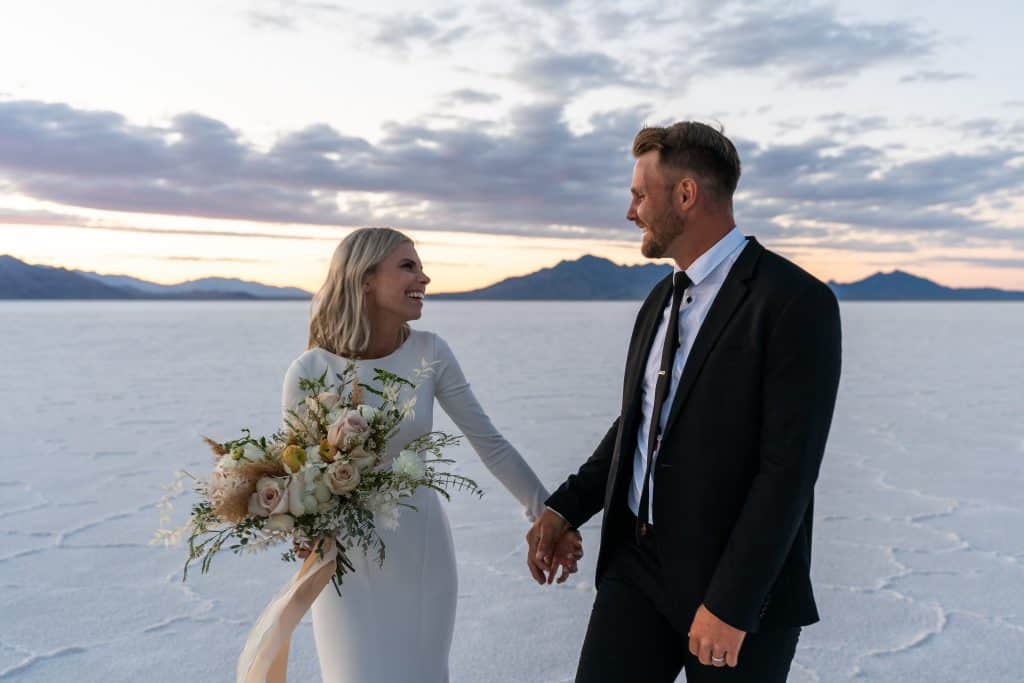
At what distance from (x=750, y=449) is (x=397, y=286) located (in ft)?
3.87

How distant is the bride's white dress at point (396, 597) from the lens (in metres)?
2.39

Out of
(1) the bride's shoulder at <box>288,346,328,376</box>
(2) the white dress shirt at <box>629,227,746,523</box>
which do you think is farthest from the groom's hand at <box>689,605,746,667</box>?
(1) the bride's shoulder at <box>288,346,328,376</box>

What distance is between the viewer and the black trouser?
74.5 inches

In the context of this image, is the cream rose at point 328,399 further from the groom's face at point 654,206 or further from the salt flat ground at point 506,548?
the salt flat ground at point 506,548

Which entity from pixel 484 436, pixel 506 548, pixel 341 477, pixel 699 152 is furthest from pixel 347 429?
pixel 506 548

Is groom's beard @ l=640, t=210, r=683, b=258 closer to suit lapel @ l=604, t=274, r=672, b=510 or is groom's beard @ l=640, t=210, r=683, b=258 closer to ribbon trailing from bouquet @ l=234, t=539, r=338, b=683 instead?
suit lapel @ l=604, t=274, r=672, b=510

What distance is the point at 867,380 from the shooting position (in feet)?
42.8

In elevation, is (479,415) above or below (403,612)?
above

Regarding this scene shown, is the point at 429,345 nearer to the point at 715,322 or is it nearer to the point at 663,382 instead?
the point at 663,382

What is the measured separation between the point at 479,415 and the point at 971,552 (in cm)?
324

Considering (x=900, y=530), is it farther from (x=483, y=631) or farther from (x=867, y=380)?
(x=867, y=380)

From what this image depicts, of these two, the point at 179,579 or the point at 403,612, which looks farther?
the point at 179,579

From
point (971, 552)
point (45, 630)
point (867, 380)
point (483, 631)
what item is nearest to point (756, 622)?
point (483, 631)

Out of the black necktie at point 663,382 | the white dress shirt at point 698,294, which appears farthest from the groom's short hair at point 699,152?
the black necktie at point 663,382
